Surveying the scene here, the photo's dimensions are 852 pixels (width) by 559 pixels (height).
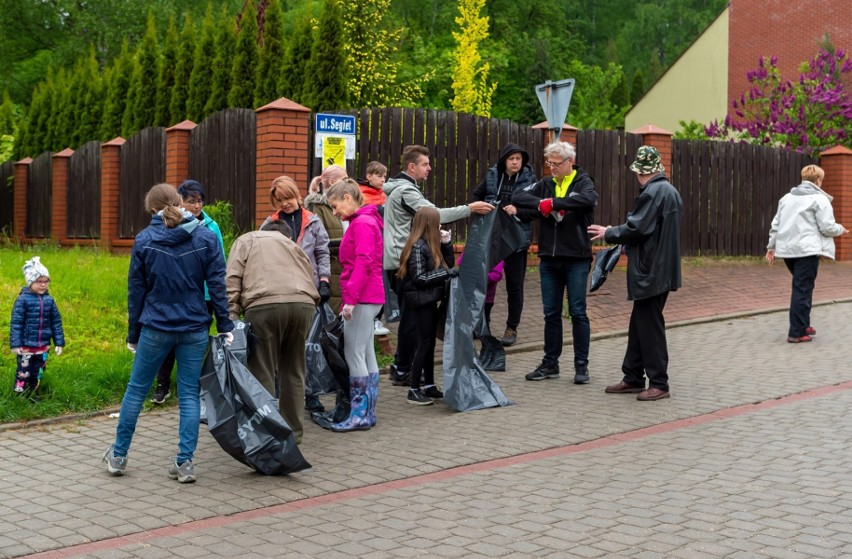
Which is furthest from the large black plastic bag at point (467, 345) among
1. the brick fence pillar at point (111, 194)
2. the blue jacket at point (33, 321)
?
the brick fence pillar at point (111, 194)

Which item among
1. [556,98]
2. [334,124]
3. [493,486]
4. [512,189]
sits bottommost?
[493,486]

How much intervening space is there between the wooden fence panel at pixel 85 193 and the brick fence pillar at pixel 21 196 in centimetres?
371

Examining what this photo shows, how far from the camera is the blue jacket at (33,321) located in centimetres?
761

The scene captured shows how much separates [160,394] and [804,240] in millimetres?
6898

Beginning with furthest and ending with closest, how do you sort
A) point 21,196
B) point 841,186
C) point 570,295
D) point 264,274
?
1. point 21,196
2. point 841,186
3. point 570,295
4. point 264,274

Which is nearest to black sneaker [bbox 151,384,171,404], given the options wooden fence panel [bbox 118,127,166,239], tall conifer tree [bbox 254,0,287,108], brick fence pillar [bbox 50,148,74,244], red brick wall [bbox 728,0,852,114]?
wooden fence panel [bbox 118,127,166,239]

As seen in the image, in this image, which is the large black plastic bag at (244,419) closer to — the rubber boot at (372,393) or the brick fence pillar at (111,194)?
the rubber boot at (372,393)

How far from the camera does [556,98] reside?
40.0ft

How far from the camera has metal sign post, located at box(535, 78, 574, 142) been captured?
1205 cm

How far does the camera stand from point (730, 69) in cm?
3419

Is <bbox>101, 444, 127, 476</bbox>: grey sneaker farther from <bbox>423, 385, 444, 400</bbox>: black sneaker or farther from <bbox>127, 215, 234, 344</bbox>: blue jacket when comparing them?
<bbox>423, 385, 444, 400</bbox>: black sneaker

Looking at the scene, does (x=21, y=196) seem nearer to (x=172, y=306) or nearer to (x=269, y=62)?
(x=269, y=62)

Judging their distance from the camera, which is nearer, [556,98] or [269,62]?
[556,98]

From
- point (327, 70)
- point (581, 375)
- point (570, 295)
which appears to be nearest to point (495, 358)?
point (581, 375)
